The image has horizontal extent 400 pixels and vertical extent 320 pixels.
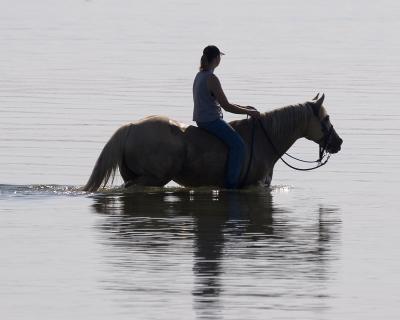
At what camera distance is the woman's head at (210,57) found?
1875 cm

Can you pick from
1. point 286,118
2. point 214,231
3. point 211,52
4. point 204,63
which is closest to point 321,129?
point 286,118

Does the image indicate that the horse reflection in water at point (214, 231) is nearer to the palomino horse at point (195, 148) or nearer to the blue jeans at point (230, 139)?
the palomino horse at point (195, 148)

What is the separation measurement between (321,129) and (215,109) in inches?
68.1

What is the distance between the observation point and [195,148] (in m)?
19.2

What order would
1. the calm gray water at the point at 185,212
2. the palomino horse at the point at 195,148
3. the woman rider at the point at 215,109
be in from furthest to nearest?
the woman rider at the point at 215,109
the palomino horse at the point at 195,148
the calm gray water at the point at 185,212

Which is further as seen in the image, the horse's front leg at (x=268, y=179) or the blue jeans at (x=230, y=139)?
the horse's front leg at (x=268, y=179)

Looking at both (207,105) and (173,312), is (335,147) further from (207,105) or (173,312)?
(173,312)

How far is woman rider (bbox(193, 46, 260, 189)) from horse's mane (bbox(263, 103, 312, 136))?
0.42 m

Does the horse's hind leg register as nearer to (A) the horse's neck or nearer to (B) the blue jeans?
(B) the blue jeans

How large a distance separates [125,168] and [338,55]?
27.4 metres

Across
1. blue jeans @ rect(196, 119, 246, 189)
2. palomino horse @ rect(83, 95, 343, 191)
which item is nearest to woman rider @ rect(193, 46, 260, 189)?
blue jeans @ rect(196, 119, 246, 189)

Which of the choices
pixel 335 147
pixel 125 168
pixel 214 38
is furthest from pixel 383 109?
pixel 214 38

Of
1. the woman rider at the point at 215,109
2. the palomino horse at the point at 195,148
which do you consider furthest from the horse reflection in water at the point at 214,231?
the woman rider at the point at 215,109

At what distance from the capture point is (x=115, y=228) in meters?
16.7
